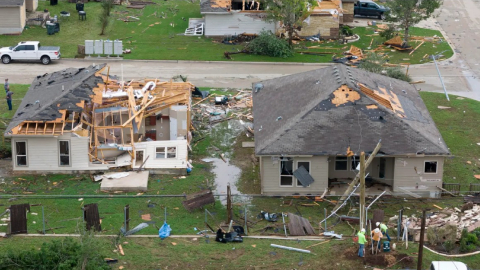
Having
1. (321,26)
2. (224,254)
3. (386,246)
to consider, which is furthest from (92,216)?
(321,26)

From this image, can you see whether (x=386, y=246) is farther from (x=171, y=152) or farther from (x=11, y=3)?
(x=11, y=3)

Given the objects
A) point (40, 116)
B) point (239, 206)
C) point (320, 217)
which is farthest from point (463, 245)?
point (40, 116)

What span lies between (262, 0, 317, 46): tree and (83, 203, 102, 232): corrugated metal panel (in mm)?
28977

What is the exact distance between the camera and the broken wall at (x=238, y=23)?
2361 inches

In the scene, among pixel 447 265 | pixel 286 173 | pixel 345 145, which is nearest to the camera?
pixel 447 265

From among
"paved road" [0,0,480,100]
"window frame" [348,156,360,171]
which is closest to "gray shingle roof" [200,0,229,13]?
"paved road" [0,0,480,100]

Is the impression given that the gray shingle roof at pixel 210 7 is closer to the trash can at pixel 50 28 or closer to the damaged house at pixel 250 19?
the damaged house at pixel 250 19

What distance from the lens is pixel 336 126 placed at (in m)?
35.9

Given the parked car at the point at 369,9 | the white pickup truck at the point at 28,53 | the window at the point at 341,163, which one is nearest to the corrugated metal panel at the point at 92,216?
the window at the point at 341,163

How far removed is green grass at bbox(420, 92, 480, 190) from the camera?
38.2 m

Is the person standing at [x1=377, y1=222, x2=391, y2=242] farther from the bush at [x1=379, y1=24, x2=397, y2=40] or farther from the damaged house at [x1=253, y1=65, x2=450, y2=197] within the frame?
the bush at [x1=379, y1=24, x2=397, y2=40]

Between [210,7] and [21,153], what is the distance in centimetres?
2610

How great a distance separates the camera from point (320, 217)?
33156 mm

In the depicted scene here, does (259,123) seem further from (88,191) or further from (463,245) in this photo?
(463,245)
